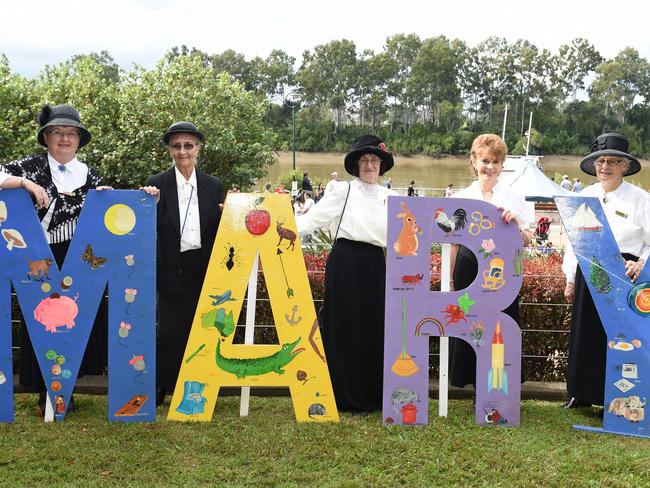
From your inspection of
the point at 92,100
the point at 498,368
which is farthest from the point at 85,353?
the point at 92,100

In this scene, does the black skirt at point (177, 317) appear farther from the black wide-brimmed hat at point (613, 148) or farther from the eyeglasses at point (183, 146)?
the black wide-brimmed hat at point (613, 148)

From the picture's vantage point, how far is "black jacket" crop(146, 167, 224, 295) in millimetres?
3906

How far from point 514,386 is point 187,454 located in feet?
6.20

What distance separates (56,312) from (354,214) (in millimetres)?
1812

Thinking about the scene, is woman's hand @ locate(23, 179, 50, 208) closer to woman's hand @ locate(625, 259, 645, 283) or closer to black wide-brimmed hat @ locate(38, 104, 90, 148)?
black wide-brimmed hat @ locate(38, 104, 90, 148)

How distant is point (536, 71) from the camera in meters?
72.1

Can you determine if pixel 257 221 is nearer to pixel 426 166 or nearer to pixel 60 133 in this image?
pixel 60 133

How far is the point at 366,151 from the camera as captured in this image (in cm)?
385

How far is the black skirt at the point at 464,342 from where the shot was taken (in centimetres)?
396

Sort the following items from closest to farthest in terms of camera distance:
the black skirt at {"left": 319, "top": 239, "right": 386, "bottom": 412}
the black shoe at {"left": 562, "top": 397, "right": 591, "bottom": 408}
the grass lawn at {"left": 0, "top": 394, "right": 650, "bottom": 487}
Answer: the grass lawn at {"left": 0, "top": 394, "right": 650, "bottom": 487}
the black skirt at {"left": 319, "top": 239, "right": 386, "bottom": 412}
the black shoe at {"left": 562, "top": 397, "right": 591, "bottom": 408}

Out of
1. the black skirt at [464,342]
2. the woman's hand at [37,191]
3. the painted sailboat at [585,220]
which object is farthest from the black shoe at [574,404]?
the woman's hand at [37,191]

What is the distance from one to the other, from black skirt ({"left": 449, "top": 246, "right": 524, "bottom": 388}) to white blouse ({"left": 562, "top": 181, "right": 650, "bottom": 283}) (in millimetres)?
710

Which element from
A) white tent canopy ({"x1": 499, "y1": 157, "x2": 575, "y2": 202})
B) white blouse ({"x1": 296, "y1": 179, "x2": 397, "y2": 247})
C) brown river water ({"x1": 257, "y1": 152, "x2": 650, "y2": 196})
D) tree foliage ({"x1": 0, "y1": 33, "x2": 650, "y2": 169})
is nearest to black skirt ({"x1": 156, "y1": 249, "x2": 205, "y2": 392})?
white blouse ({"x1": 296, "y1": 179, "x2": 397, "y2": 247})

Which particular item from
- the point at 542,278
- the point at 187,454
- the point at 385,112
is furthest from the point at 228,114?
the point at 385,112
